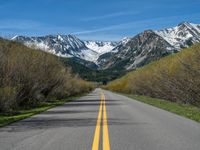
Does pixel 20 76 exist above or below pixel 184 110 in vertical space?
above

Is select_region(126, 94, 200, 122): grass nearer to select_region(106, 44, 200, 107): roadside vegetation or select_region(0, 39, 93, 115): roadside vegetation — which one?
select_region(106, 44, 200, 107): roadside vegetation

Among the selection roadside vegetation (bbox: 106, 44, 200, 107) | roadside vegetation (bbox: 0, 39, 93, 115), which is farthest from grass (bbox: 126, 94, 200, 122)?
roadside vegetation (bbox: 0, 39, 93, 115)

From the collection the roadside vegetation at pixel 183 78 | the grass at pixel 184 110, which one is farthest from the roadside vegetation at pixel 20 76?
the roadside vegetation at pixel 183 78

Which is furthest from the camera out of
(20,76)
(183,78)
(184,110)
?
(183,78)

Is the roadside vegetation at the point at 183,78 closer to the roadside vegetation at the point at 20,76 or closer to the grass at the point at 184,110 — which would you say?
the grass at the point at 184,110

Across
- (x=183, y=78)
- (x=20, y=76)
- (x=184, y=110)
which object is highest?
(x=20, y=76)

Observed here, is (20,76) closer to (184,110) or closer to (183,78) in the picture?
(184,110)

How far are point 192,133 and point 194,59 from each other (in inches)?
638

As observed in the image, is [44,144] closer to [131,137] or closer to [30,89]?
[131,137]

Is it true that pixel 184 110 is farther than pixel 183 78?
No

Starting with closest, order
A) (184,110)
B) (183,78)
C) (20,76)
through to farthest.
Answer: (184,110), (20,76), (183,78)

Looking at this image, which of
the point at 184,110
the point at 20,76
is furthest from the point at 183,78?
the point at 20,76

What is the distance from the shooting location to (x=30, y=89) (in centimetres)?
3425

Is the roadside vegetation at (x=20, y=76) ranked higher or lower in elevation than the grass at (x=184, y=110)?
higher
